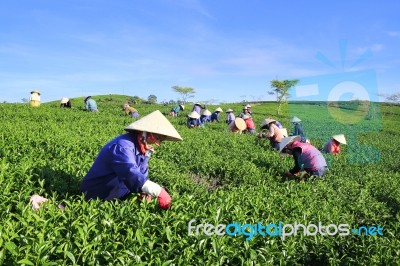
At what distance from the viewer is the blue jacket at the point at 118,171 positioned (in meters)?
4.30

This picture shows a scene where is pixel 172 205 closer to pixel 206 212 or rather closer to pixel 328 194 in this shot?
pixel 206 212

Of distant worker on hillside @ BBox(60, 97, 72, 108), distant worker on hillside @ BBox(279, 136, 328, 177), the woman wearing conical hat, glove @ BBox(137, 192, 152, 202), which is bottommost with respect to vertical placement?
distant worker on hillside @ BBox(279, 136, 328, 177)

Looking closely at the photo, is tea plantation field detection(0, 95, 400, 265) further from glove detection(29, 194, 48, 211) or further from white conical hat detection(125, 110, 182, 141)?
white conical hat detection(125, 110, 182, 141)

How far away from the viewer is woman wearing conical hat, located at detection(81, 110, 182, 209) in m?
4.31

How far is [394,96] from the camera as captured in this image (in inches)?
3253

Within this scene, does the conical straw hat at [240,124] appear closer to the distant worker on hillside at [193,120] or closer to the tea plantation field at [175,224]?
the distant worker on hillside at [193,120]

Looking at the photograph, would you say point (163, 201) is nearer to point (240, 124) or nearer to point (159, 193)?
point (159, 193)

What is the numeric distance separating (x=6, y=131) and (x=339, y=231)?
25.9ft

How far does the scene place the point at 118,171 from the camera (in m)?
4.37

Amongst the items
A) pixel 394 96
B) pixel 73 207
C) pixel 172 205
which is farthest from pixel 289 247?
pixel 394 96

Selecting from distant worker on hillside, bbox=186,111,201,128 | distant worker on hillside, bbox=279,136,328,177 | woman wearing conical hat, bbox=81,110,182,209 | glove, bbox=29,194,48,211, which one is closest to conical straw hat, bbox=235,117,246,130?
distant worker on hillside, bbox=186,111,201,128

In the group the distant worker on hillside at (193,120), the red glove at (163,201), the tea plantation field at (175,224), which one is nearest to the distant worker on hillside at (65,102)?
the distant worker on hillside at (193,120)

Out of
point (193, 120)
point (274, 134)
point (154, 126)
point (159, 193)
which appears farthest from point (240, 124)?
point (159, 193)

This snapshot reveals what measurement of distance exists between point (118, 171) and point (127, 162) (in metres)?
0.18
